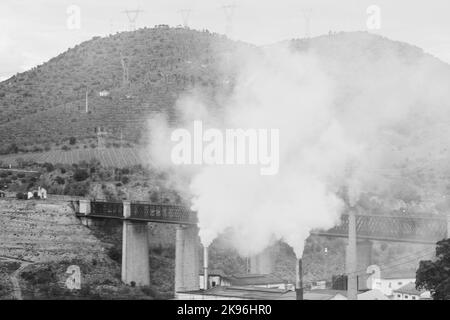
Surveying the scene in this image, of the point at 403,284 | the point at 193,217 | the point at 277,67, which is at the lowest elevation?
the point at 403,284

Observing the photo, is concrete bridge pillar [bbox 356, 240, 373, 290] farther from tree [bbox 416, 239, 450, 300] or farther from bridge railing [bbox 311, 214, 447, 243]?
tree [bbox 416, 239, 450, 300]

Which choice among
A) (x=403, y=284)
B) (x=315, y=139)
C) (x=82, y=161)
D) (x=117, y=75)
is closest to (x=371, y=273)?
(x=403, y=284)

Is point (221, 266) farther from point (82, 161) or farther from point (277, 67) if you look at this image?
point (277, 67)

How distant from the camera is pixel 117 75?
159250 millimetres

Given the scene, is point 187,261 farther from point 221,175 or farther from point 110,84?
point 110,84

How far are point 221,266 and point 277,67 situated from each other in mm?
65183

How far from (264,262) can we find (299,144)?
11568 millimetres

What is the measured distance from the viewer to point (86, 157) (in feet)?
384

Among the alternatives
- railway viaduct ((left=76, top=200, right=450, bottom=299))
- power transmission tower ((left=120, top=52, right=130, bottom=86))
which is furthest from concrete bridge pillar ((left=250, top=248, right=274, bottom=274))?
power transmission tower ((left=120, top=52, right=130, bottom=86))

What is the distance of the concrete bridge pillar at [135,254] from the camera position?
3187 inches

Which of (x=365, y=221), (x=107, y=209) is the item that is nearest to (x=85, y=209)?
(x=107, y=209)

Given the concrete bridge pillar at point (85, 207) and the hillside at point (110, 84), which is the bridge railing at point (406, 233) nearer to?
the concrete bridge pillar at point (85, 207)

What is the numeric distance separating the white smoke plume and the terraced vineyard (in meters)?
3.50
